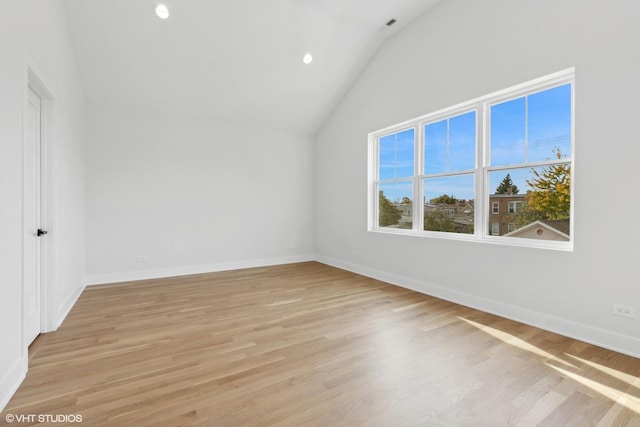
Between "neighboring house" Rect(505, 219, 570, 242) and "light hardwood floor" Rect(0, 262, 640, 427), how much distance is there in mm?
962

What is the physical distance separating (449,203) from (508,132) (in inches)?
43.8

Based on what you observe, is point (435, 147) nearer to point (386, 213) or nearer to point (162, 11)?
point (386, 213)

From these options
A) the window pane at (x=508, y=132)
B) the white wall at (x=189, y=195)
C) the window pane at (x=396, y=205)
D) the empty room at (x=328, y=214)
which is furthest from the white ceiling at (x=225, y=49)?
the window pane at (x=396, y=205)

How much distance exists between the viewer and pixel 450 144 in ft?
13.1

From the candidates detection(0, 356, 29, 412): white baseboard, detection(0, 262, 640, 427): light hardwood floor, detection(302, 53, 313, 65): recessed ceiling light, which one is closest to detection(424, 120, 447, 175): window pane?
detection(0, 262, 640, 427): light hardwood floor

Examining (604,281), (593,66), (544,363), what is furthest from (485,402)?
(593,66)

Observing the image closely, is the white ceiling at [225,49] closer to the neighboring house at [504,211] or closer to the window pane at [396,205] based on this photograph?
the window pane at [396,205]

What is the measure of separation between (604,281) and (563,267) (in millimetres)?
301

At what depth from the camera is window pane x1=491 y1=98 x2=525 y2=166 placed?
10.6 feet

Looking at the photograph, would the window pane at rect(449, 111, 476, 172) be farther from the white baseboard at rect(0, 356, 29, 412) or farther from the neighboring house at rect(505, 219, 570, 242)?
the white baseboard at rect(0, 356, 29, 412)

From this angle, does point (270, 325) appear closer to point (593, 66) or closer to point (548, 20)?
point (593, 66)

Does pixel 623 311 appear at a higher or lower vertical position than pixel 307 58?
lower

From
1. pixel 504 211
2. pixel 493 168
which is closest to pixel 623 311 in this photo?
pixel 504 211

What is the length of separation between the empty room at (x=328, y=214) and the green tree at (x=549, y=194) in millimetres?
23
